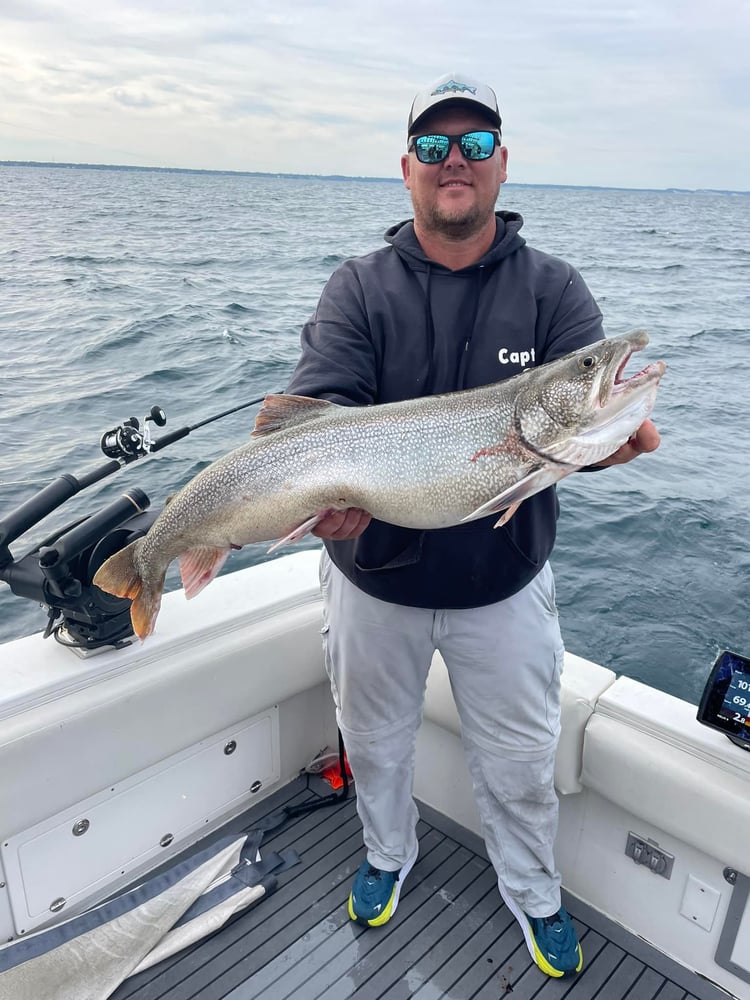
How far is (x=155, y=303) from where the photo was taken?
67.4ft

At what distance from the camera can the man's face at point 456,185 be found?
9.61 ft

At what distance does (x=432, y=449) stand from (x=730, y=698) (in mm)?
1495

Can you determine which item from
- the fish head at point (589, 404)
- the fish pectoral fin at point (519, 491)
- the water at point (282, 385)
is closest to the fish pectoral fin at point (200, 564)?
the fish pectoral fin at point (519, 491)

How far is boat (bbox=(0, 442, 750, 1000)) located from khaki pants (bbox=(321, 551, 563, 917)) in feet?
0.96

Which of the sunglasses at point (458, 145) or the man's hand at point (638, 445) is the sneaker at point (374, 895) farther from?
the sunglasses at point (458, 145)

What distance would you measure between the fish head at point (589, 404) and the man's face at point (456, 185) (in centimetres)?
73

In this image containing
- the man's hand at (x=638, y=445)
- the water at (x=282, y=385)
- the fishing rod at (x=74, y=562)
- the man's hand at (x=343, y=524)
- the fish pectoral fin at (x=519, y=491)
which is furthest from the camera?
the water at (x=282, y=385)

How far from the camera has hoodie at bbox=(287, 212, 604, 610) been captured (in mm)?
2902

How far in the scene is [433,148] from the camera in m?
2.96

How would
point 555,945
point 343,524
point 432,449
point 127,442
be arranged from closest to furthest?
point 432,449 < point 343,524 < point 555,945 < point 127,442

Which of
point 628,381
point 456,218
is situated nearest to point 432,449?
point 628,381

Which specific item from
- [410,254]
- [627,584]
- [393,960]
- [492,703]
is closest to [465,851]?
[393,960]

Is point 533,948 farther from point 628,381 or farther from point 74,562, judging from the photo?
point 74,562

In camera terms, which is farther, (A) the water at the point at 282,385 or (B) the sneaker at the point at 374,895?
(A) the water at the point at 282,385
